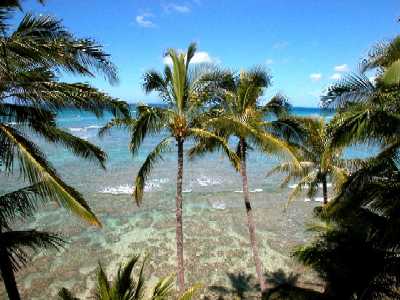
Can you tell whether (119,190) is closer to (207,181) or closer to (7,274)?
(207,181)

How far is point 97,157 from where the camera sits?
8.31 meters

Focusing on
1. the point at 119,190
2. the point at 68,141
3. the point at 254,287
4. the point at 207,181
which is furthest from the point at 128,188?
the point at 68,141

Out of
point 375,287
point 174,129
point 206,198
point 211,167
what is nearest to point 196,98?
point 174,129

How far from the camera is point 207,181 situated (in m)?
37.9

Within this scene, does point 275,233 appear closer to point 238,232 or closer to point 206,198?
point 238,232

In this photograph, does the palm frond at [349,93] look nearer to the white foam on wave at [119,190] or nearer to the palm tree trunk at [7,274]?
the palm tree trunk at [7,274]

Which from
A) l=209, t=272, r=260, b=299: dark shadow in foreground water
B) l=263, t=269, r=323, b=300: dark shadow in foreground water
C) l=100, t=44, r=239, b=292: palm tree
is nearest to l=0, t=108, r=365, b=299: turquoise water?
l=209, t=272, r=260, b=299: dark shadow in foreground water

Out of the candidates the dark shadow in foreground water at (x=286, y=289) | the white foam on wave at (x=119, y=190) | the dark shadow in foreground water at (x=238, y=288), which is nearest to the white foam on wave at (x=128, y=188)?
the white foam on wave at (x=119, y=190)

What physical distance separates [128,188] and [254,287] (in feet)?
64.2

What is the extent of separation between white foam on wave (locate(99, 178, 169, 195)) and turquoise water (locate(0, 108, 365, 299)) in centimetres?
9

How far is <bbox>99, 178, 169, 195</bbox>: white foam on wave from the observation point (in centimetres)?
3281

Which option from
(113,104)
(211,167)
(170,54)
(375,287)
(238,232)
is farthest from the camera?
(211,167)

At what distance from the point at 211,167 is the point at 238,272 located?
2679cm

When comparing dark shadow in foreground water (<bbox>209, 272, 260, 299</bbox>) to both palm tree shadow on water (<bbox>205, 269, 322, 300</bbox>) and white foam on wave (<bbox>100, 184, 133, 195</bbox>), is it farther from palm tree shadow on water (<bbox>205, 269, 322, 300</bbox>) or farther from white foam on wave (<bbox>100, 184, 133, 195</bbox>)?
white foam on wave (<bbox>100, 184, 133, 195</bbox>)
